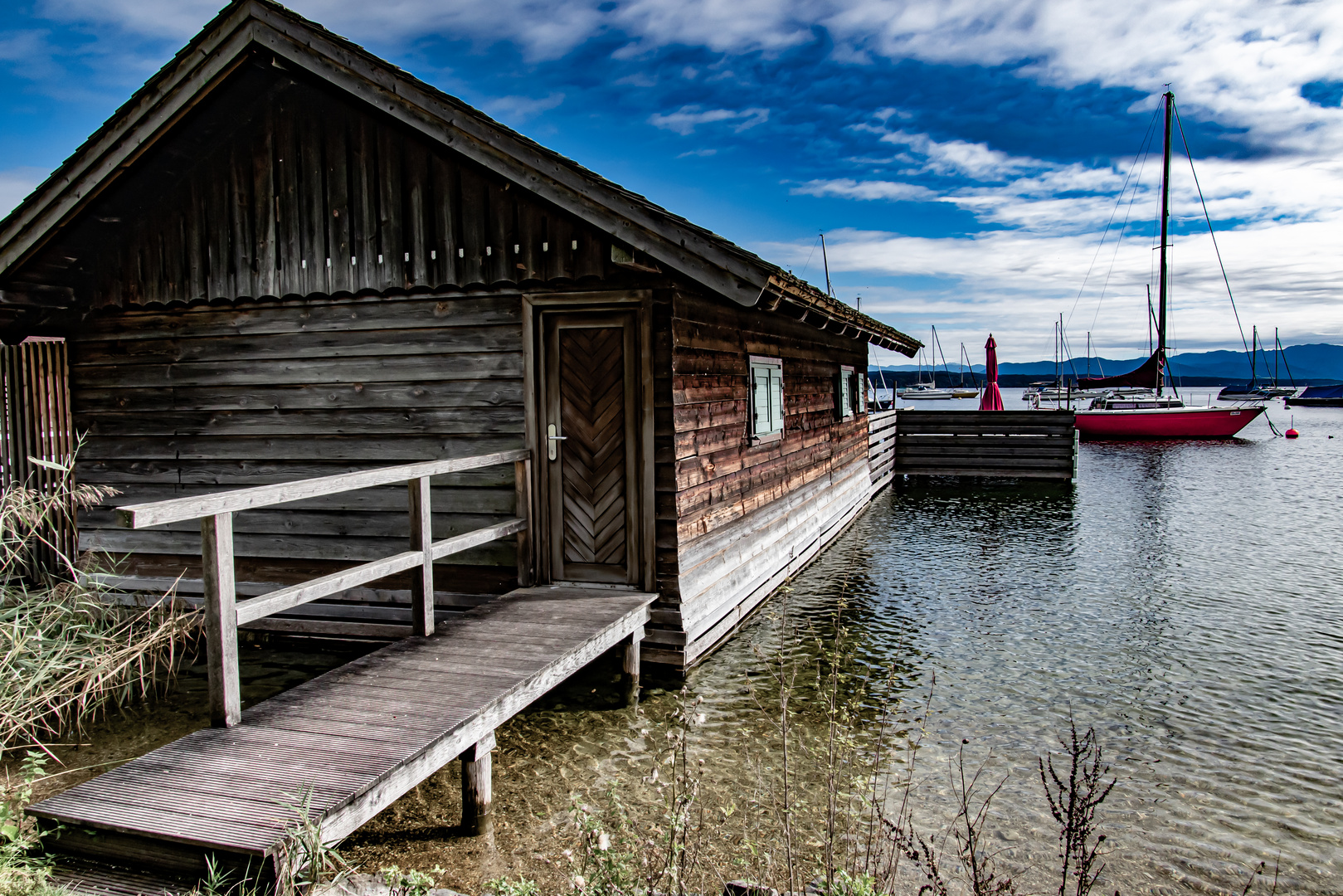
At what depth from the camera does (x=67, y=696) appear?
18.3ft

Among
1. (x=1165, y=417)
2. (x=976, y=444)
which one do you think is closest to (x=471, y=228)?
(x=976, y=444)

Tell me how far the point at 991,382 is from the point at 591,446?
20332 millimetres

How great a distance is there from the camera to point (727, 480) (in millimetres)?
7691

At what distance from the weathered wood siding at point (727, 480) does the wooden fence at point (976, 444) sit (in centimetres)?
721

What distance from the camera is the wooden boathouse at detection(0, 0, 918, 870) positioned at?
6.21 metres

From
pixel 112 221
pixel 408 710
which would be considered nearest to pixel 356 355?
pixel 112 221

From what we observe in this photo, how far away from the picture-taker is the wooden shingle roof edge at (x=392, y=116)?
581 centimetres

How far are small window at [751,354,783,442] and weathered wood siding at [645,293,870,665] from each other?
11 cm

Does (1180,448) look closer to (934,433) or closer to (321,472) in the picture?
(934,433)

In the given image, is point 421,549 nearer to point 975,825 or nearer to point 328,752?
point 328,752

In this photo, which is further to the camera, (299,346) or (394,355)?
(299,346)

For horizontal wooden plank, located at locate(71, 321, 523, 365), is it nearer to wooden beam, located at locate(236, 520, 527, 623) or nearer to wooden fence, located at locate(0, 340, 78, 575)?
wooden fence, located at locate(0, 340, 78, 575)

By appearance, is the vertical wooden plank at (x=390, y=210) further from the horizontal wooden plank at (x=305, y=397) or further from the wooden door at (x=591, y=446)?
the wooden door at (x=591, y=446)

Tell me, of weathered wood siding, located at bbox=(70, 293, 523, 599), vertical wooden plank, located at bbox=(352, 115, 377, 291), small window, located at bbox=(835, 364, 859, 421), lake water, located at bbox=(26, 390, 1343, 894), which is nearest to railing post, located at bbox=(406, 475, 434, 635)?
lake water, located at bbox=(26, 390, 1343, 894)
